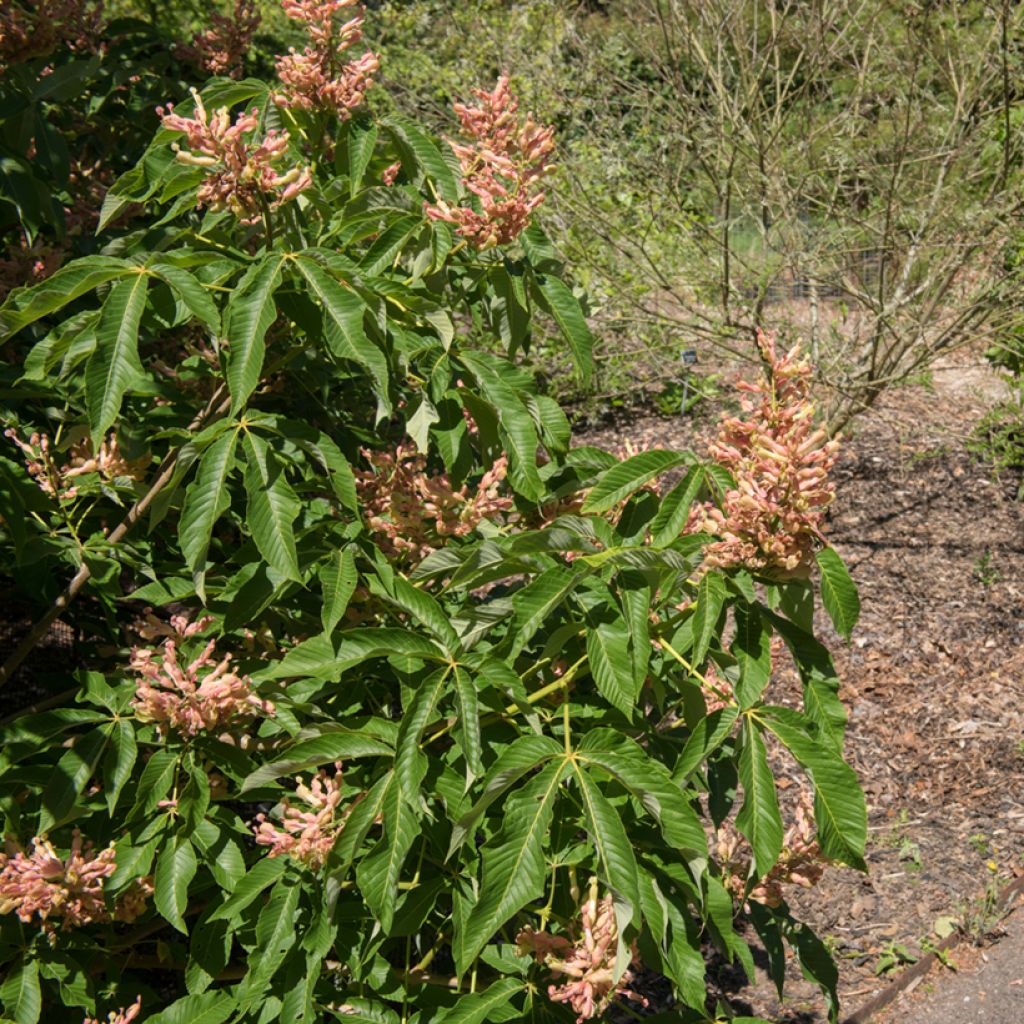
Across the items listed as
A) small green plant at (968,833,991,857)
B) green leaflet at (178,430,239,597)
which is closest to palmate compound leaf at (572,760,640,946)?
green leaflet at (178,430,239,597)

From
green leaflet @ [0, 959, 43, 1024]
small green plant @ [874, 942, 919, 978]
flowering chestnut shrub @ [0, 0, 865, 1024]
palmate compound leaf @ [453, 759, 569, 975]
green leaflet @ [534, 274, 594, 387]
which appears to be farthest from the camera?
small green plant @ [874, 942, 919, 978]

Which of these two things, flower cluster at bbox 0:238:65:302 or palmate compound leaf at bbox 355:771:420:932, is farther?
flower cluster at bbox 0:238:65:302

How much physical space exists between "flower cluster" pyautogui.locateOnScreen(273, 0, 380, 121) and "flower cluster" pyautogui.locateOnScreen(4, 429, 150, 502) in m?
0.69

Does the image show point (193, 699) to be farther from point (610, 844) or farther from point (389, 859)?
point (610, 844)

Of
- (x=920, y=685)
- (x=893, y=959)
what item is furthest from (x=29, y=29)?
(x=920, y=685)

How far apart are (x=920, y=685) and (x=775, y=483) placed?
3.93 metres

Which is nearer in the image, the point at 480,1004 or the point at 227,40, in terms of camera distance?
the point at 480,1004

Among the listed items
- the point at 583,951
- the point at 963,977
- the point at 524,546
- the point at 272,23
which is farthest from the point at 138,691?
the point at 272,23

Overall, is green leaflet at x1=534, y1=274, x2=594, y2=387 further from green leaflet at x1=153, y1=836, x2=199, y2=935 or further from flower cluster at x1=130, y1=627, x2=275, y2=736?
green leaflet at x1=153, y1=836, x2=199, y2=935

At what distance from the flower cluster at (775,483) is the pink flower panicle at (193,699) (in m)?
0.72

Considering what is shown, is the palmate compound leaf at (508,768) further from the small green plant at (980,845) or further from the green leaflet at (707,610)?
the small green plant at (980,845)

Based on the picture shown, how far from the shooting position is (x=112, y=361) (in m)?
1.59

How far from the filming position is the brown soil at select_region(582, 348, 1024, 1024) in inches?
149

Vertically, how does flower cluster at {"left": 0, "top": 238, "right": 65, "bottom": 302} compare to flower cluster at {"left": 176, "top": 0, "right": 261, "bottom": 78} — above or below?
below
